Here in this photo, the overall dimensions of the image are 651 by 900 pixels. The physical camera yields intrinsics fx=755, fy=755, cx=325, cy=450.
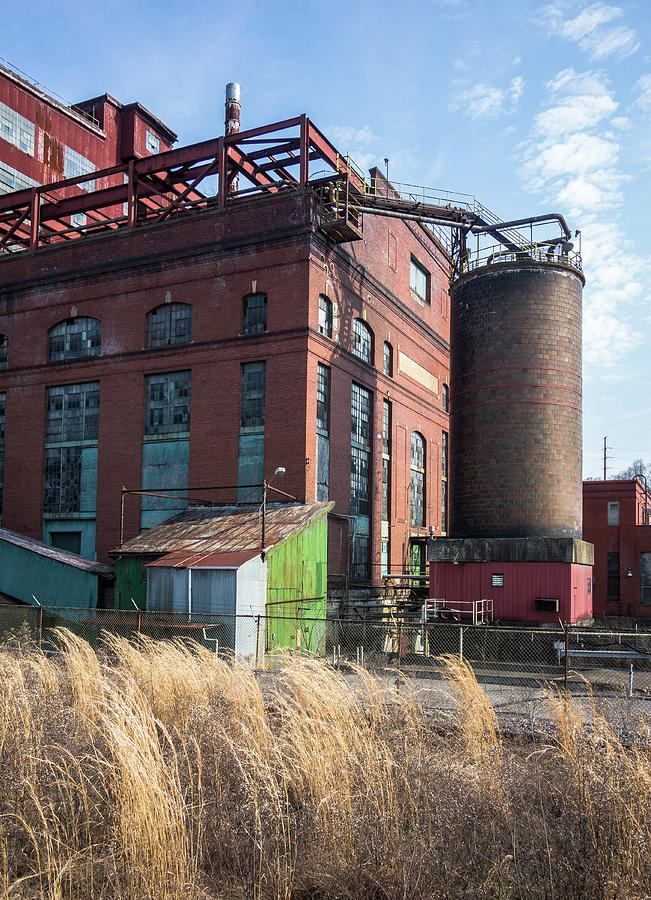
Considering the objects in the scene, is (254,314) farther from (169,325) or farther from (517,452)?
(517,452)

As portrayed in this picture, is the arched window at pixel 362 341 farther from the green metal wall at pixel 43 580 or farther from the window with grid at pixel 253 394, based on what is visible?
the green metal wall at pixel 43 580

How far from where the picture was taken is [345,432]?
29.0 metres

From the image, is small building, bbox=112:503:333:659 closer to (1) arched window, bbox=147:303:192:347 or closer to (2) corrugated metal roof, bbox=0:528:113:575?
(2) corrugated metal roof, bbox=0:528:113:575

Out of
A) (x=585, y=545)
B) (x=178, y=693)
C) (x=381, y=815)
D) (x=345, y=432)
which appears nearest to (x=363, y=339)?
(x=345, y=432)

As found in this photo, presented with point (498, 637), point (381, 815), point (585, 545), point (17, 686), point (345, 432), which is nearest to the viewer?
point (381, 815)

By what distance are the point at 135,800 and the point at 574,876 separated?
338 centimetres

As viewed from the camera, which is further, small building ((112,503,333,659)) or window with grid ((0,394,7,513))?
window with grid ((0,394,7,513))

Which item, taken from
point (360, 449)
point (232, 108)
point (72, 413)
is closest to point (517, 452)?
point (360, 449)

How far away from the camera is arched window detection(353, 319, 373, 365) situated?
30.4m

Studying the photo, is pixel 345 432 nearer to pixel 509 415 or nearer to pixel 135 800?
pixel 509 415

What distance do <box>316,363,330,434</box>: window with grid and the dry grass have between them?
19289mm

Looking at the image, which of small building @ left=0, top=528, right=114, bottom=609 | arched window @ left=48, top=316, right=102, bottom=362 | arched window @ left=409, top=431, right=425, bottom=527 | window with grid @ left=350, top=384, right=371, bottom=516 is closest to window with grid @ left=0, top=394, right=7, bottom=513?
arched window @ left=48, top=316, right=102, bottom=362

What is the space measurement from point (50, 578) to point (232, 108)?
74.7 feet

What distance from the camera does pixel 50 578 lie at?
24078 mm
